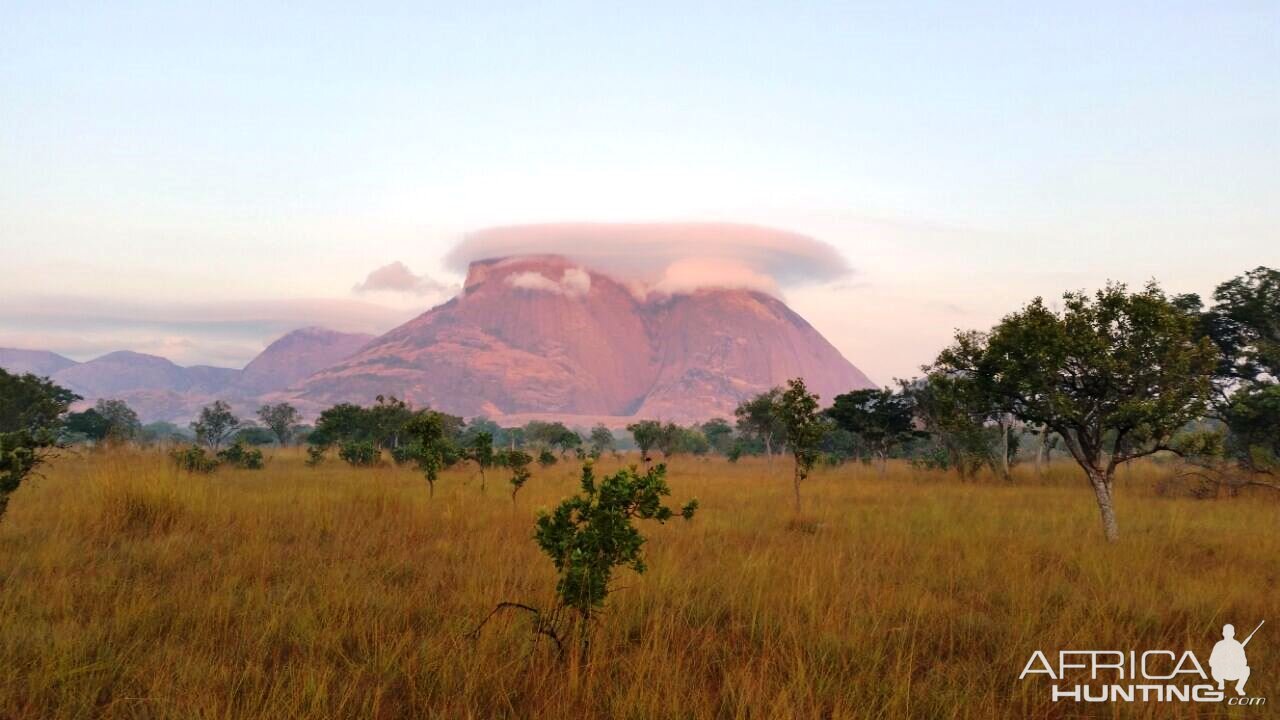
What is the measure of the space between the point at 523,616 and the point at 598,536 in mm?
1546

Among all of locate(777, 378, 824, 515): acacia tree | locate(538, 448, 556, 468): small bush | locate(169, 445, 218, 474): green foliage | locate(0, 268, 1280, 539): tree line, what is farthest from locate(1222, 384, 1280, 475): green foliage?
locate(169, 445, 218, 474): green foliage

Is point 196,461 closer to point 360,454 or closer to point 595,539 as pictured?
point 360,454

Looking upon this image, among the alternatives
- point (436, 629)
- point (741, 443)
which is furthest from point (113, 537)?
point (741, 443)

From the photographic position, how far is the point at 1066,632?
244 inches

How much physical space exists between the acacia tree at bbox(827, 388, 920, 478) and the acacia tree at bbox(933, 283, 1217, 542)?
3204 cm

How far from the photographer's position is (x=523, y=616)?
647 cm

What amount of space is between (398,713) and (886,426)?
46544 millimetres

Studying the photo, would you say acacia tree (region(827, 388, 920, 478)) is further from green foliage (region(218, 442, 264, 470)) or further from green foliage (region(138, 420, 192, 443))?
green foliage (region(138, 420, 192, 443))

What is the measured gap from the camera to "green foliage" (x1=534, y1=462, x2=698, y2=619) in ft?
18.7

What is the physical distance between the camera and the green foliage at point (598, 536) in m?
5.71

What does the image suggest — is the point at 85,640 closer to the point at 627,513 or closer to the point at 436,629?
the point at 436,629

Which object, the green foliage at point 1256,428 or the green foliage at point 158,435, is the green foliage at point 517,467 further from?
the green foliage at point 1256,428

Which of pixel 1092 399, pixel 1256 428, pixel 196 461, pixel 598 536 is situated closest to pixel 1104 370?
pixel 1092 399

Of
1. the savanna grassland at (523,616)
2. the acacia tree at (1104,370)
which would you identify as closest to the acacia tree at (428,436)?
the savanna grassland at (523,616)
